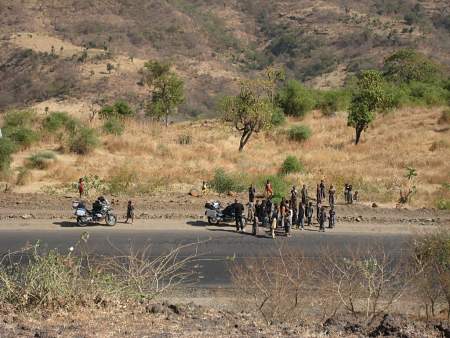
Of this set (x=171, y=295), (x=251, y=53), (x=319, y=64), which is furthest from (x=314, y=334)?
(x=251, y=53)

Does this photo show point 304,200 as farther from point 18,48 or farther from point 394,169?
point 18,48

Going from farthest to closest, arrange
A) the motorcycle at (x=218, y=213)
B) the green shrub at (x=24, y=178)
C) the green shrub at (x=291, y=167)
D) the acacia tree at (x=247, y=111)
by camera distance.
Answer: the acacia tree at (x=247, y=111) < the green shrub at (x=291, y=167) < the green shrub at (x=24, y=178) < the motorcycle at (x=218, y=213)

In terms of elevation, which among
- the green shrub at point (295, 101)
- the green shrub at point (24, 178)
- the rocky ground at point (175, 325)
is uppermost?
the green shrub at point (295, 101)

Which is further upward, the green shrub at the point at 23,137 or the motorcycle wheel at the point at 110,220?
the green shrub at the point at 23,137

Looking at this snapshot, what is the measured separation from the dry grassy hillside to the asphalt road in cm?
5157

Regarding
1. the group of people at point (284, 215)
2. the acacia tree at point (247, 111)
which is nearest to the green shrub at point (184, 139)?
the acacia tree at point (247, 111)

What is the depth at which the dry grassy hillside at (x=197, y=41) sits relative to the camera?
78625mm

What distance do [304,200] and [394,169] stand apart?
9.47 metres

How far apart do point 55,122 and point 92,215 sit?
747 inches

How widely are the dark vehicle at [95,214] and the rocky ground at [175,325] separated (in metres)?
11.4

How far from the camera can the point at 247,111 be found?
124 feet

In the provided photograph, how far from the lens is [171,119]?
224ft

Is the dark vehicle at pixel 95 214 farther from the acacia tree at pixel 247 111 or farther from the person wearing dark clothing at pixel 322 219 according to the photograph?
the acacia tree at pixel 247 111

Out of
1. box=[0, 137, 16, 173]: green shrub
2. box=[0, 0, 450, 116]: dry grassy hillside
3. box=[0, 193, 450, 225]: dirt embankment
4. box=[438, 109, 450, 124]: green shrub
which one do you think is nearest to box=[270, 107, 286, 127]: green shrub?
box=[438, 109, 450, 124]: green shrub
